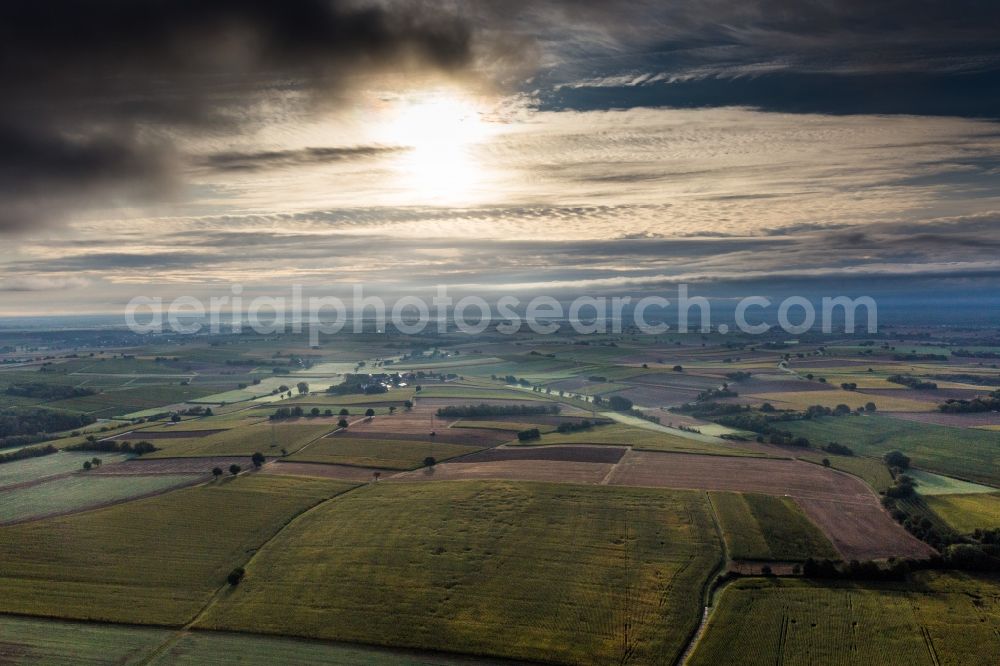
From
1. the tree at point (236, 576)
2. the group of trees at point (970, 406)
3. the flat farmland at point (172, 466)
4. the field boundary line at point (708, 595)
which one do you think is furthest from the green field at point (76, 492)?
the group of trees at point (970, 406)

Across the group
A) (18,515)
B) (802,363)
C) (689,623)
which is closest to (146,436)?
(18,515)

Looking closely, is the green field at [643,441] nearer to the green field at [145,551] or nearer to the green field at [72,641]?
the green field at [145,551]

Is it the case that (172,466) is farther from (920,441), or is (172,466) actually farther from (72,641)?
(920,441)

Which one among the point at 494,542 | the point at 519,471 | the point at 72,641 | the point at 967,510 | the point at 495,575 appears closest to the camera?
the point at 72,641

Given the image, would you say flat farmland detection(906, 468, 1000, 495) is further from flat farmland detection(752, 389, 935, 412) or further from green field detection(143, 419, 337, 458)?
green field detection(143, 419, 337, 458)

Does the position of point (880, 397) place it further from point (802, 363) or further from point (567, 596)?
point (567, 596)

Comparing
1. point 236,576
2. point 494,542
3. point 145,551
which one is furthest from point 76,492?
point 494,542
